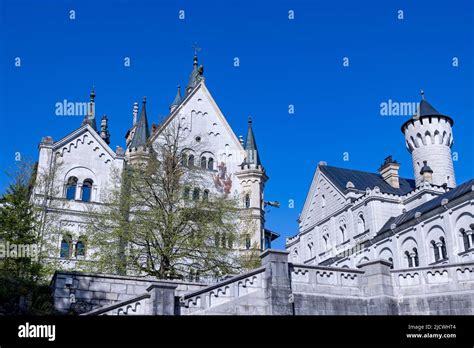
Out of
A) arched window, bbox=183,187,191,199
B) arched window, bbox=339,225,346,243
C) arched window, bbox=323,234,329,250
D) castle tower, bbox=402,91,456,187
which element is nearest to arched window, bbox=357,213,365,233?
arched window, bbox=339,225,346,243

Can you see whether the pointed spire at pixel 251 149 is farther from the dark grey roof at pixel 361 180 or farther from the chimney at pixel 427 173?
the chimney at pixel 427 173

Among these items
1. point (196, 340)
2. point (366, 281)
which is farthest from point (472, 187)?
point (196, 340)

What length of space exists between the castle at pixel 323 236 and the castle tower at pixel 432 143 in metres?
0.11

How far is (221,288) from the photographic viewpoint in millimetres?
18156

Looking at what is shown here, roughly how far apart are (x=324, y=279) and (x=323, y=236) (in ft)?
123

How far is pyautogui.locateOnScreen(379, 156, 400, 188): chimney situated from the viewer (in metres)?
57.2

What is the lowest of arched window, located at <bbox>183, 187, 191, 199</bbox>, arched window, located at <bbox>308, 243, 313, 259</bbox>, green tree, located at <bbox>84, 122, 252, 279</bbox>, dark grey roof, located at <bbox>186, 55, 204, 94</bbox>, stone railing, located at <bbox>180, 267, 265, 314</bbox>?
stone railing, located at <bbox>180, 267, 265, 314</bbox>

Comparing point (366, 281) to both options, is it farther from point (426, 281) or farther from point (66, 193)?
point (66, 193)

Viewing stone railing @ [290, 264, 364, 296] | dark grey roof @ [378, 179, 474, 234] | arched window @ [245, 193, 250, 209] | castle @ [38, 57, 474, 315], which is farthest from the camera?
arched window @ [245, 193, 250, 209]

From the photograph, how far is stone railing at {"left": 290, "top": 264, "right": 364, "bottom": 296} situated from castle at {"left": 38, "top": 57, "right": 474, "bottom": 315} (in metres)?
0.04

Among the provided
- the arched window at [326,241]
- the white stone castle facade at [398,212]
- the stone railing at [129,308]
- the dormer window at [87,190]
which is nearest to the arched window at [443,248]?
the white stone castle facade at [398,212]

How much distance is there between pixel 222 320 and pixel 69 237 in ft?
72.4

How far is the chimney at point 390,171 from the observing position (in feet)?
188

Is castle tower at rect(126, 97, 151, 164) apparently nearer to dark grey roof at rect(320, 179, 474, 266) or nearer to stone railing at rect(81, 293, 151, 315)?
dark grey roof at rect(320, 179, 474, 266)
